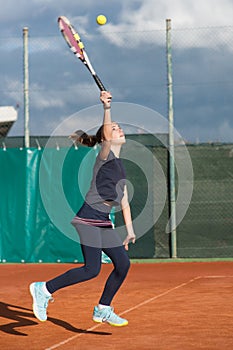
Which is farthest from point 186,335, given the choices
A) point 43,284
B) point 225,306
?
point 225,306

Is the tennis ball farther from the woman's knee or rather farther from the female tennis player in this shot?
the woman's knee

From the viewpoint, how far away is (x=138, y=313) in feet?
26.6

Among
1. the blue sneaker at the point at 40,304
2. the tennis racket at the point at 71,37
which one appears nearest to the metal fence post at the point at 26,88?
the tennis racket at the point at 71,37

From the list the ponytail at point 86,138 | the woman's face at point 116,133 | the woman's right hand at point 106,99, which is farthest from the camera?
the ponytail at point 86,138

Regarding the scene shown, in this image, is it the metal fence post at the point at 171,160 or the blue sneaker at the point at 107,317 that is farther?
the metal fence post at the point at 171,160

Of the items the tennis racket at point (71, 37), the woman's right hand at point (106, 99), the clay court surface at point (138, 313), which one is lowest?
the clay court surface at point (138, 313)

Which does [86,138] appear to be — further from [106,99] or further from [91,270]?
[91,270]

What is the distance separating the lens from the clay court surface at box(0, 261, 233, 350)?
21.4 ft

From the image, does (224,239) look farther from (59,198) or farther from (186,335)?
(186,335)

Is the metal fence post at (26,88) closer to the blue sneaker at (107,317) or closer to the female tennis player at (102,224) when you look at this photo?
the female tennis player at (102,224)

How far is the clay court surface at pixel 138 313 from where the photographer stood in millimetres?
6527

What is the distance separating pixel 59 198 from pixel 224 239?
9.45 ft

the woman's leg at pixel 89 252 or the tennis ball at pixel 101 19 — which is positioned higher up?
the tennis ball at pixel 101 19

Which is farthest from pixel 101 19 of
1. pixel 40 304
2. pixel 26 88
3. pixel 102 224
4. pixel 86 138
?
pixel 26 88
